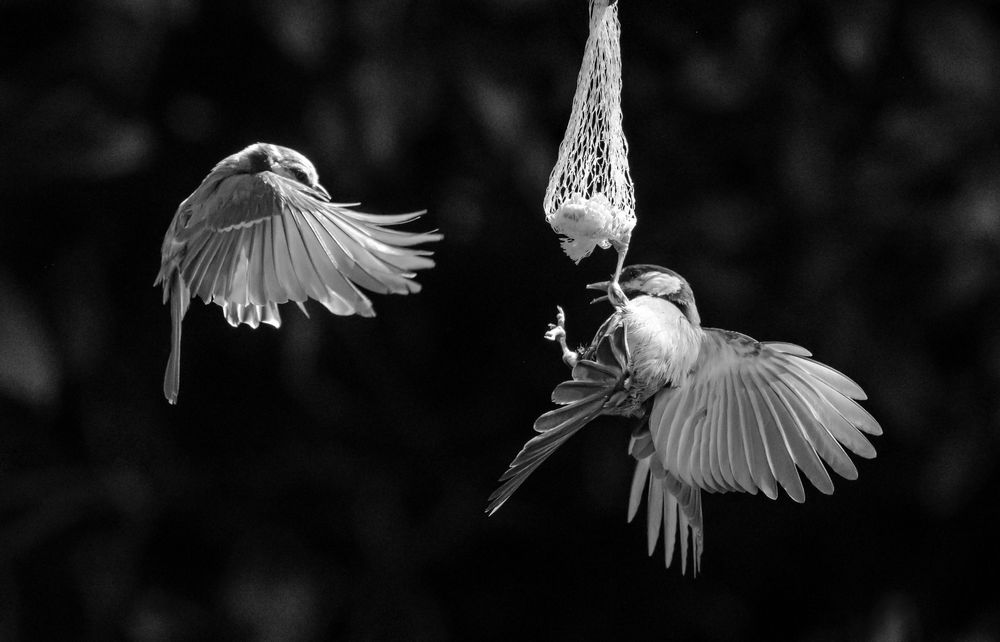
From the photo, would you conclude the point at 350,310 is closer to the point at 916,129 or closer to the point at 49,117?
the point at 49,117

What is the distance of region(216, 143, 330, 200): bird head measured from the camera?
1.61 meters

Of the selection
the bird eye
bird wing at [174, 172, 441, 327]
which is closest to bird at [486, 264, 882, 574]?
bird wing at [174, 172, 441, 327]

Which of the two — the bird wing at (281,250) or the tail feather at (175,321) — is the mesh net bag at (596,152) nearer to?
the bird wing at (281,250)

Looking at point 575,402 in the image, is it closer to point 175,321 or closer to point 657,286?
point 657,286

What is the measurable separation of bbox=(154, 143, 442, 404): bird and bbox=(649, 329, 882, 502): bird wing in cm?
46

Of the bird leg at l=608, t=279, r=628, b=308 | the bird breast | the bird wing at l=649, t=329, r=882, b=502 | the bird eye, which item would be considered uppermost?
the bird eye

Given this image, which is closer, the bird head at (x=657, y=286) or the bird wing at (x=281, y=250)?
the bird wing at (x=281, y=250)

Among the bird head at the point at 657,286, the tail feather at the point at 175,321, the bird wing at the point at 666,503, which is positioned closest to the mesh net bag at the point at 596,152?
the bird head at the point at 657,286

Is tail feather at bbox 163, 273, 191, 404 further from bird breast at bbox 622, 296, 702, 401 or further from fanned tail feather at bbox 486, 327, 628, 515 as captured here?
bird breast at bbox 622, 296, 702, 401

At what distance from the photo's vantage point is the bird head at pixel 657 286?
1.59 m

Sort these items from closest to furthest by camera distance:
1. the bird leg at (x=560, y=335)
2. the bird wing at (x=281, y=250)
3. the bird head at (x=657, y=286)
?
the bird wing at (x=281, y=250)
the bird leg at (x=560, y=335)
the bird head at (x=657, y=286)

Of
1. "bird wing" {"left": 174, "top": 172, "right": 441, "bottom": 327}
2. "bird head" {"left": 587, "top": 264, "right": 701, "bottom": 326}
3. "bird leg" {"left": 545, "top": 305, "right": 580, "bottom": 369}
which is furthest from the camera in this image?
"bird head" {"left": 587, "top": 264, "right": 701, "bottom": 326}

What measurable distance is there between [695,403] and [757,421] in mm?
90

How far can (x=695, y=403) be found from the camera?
1655mm
